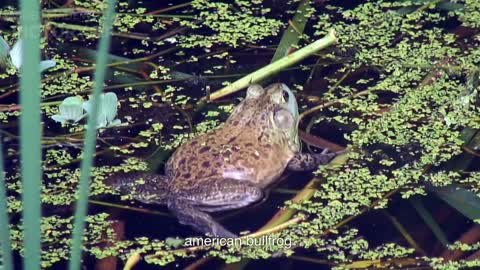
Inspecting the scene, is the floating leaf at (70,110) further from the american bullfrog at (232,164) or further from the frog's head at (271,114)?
the frog's head at (271,114)

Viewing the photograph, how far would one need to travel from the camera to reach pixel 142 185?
9.39 feet

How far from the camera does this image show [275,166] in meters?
3.04

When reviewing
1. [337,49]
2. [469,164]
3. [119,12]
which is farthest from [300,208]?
[119,12]

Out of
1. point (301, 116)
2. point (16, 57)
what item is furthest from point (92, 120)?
point (16, 57)

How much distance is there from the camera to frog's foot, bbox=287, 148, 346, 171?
2.99 m

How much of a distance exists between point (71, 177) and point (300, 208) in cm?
70

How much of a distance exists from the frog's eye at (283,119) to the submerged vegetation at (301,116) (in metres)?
0.10

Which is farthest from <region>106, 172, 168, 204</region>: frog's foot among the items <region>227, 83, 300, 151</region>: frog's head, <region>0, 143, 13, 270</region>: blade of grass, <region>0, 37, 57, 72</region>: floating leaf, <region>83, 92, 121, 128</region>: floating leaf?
<region>0, 143, 13, 270</region>: blade of grass

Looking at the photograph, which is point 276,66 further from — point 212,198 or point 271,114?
point 212,198

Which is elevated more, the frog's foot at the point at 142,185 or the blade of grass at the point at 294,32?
the blade of grass at the point at 294,32

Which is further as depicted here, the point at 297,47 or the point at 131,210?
the point at 297,47

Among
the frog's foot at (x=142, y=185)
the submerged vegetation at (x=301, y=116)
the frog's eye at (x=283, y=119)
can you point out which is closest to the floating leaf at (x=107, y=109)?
the submerged vegetation at (x=301, y=116)

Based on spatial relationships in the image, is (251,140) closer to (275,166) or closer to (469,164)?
A: (275,166)

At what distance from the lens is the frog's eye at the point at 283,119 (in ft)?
10.3
